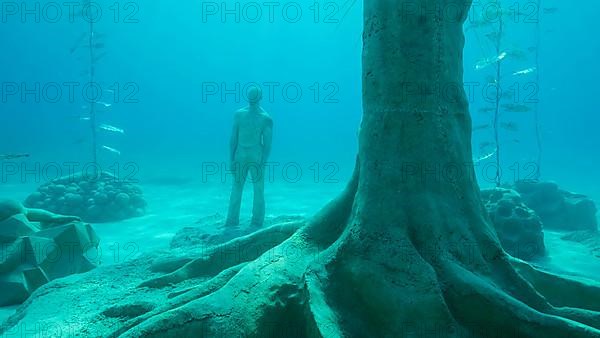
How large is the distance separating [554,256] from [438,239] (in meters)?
6.32

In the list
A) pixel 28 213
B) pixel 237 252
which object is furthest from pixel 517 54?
pixel 28 213

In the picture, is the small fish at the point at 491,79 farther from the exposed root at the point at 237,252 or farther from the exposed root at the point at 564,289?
the exposed root at the point at 237,252

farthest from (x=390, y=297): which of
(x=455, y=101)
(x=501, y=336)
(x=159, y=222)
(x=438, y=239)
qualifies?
(x=159, y=222)

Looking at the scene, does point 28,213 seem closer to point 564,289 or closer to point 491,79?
point 564,289

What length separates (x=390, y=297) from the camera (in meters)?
2.38

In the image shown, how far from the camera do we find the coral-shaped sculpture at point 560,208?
10.4 m

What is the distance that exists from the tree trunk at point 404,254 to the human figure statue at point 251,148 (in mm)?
6211

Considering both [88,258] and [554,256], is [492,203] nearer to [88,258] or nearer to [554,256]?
[554,256]

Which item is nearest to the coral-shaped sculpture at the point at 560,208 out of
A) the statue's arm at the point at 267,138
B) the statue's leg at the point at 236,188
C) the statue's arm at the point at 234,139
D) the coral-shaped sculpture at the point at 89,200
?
the statue's arm at the point at 267,138

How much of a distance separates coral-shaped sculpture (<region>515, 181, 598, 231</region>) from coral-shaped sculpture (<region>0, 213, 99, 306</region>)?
417 inches

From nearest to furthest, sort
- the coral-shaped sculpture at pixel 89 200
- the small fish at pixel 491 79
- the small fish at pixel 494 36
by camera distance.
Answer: the small fish at pixel 491 79, the small fish at pixel 494 36, the coral-shaped sculpture at pixel 89 200

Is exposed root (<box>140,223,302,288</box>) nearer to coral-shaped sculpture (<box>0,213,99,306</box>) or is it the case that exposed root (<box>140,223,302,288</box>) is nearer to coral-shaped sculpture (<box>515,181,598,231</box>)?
coral-shaped sculpture (<box>0,213,99,306</box>)

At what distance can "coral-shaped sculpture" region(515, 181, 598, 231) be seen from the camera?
34.0 ft

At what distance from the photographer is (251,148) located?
9.12 meters
